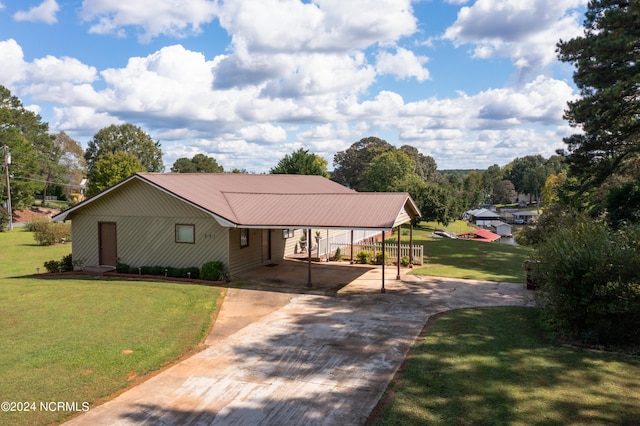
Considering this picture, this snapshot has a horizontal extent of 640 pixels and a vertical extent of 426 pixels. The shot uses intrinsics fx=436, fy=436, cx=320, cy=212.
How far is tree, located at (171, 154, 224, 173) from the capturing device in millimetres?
93938

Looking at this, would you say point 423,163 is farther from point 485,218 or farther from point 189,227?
point 189,227

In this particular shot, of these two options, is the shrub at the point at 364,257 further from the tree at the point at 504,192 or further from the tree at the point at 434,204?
the tree at the point at 504,192

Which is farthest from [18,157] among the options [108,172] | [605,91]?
[605,91]

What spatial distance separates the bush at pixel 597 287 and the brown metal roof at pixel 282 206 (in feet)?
20.7

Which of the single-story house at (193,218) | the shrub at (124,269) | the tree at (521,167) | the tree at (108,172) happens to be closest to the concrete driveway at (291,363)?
the single-story house at (193,218)

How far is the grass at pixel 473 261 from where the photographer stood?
2009 cm

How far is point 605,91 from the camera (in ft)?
52.2

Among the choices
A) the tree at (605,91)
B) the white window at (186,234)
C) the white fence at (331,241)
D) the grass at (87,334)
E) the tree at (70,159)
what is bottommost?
the grass at (87,334)

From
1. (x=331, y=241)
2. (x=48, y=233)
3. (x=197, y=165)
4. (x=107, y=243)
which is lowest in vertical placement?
(x=331, y=241)

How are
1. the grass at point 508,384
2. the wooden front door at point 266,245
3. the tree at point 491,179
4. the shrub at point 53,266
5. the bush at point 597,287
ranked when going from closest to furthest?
the grass at point 508,384
the bush at point 597,287
the shrub at point 53,266
the wooden front door at point 266,245
the tree at point 491,179

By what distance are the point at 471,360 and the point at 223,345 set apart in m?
5.66

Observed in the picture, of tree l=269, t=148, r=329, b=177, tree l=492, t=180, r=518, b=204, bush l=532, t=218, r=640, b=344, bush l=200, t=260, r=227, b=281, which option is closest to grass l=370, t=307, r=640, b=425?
bush l=532, t=218, r=640, b=344

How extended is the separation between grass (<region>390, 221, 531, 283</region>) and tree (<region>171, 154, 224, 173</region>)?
71.3 m

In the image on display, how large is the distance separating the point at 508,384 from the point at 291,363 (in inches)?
168
